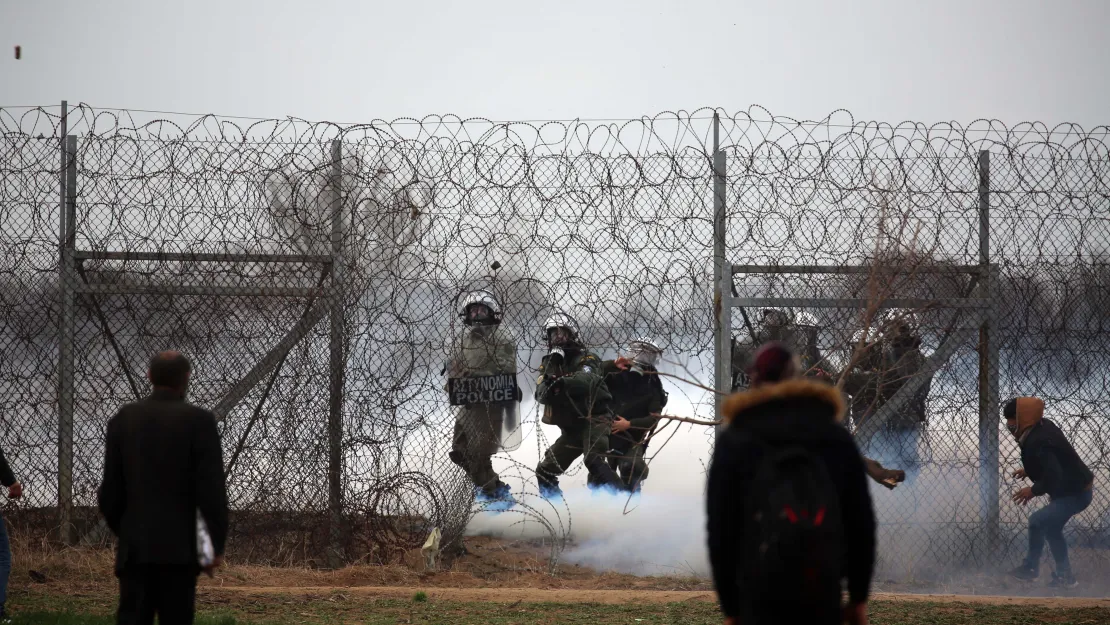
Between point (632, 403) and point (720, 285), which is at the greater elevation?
point (720, 285)

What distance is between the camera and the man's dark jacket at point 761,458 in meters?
2.97

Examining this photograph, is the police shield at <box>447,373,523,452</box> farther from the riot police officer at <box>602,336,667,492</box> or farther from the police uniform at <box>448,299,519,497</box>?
the riot police officer at <box>602,336,667,492</box>

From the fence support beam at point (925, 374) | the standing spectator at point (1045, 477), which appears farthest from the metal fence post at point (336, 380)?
the standing spectator at point (1045, 477)

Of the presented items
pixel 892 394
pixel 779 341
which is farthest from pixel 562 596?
pixel 892 394

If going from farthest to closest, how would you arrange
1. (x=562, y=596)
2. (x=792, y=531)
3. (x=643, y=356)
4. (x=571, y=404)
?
1. (x=571, y=404)
2. (x=643, y=356)
3. (x=562, y=596)
4. (x=792, y=531)

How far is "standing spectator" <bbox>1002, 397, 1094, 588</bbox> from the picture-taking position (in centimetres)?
677

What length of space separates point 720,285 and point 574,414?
5.57 feet

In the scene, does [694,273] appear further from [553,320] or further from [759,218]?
[553,320]

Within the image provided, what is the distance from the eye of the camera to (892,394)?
739 centimetres

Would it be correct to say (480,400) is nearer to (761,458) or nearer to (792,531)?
(761,458)

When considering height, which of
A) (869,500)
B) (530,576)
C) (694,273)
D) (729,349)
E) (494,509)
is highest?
(694,273)

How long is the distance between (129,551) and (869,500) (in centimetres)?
262

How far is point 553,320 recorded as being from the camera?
23.1ft

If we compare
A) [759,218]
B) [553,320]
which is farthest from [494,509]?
[759,218]
